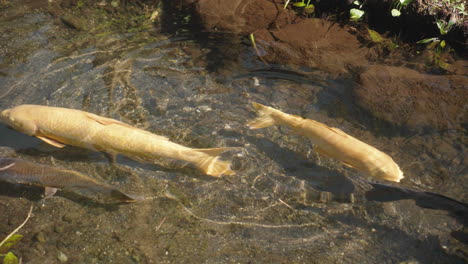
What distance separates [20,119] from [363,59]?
4.60 meters

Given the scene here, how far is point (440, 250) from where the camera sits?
378 cm

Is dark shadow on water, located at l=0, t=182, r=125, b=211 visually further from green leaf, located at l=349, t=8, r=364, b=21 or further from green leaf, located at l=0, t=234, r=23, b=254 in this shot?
green leaf, located at l=349, t=8, r=364, b=21

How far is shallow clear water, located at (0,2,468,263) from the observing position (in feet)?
12.5

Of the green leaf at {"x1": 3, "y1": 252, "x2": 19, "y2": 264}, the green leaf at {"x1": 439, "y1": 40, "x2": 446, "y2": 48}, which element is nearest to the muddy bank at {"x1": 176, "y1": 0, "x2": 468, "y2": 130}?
the green leaf at {"x1": 439, "y1": 40, "x2": 446, "y2": 48}

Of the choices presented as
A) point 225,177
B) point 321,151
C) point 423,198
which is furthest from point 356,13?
point 225,177

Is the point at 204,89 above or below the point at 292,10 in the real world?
below

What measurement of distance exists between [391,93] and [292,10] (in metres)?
2.28

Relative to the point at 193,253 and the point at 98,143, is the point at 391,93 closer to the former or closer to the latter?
the point at 193,253

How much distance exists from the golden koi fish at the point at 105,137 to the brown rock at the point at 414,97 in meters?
2.22

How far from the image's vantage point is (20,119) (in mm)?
4430

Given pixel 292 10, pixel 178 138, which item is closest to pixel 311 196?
pixel 178 138

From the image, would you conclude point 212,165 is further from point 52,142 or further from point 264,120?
point 52,142

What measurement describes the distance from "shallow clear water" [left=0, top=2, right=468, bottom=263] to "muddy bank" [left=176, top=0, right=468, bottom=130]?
7.6 inches

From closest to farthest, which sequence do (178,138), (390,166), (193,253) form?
(193,253) → (390,166) → (178,138)
